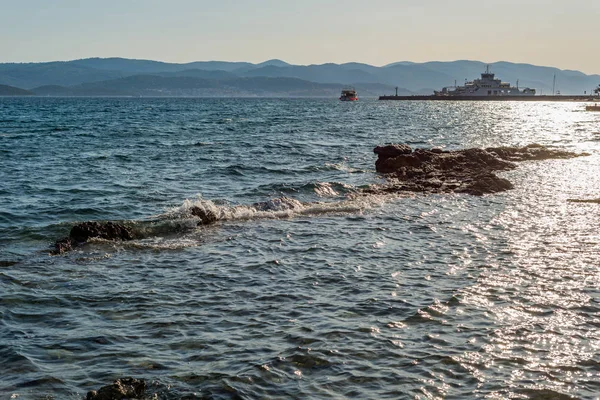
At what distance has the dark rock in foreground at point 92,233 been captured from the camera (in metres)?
16.8

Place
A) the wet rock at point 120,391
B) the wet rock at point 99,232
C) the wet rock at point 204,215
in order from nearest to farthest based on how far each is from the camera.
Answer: the wet rock at point 120,391, the wet rock at point 99,232, the wet rock at point 204,215

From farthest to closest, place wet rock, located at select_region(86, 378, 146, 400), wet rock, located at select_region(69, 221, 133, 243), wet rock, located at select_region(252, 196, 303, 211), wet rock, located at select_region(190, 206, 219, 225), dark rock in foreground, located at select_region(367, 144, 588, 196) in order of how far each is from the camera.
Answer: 1. dark rock in foreground, located at select_region(367, 144, 588, 196)
2. wet rock, located at select_region(252, 196, 303, 211)
3. wet rock, located at select_region(190, 206, 219, 225)
4. wet rock, located at select_region(69, 221, 133, 243)
5. wet rock, located at select_region(86, 378, 146, 400)

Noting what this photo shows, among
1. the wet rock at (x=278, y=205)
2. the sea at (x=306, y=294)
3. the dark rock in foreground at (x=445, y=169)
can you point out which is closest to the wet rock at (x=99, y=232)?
the sea at (x=306, y=294)

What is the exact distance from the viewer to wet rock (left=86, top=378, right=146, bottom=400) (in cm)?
799

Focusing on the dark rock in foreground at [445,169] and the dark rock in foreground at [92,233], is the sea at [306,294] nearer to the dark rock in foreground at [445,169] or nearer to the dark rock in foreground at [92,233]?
the dark rock in foreground at [92,233]

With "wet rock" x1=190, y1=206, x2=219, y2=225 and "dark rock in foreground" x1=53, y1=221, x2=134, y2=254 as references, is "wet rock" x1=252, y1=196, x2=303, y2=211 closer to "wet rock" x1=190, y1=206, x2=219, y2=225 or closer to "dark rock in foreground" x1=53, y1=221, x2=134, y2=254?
"wet rock" x1=190, y1=206, x2=219, y2=225

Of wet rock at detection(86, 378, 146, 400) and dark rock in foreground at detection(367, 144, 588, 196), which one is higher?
dark rock in foreground at detection(367, 144, 588, 196)

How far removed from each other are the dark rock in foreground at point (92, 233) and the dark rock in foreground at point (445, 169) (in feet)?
38.9

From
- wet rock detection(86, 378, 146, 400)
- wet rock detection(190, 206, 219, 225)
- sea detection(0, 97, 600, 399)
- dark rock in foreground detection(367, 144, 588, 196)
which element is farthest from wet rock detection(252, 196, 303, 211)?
wet rock detection(86, 378, 146, 400)

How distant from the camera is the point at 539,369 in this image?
9008 millimetres

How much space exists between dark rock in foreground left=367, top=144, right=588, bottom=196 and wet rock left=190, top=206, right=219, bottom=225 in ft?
27.1

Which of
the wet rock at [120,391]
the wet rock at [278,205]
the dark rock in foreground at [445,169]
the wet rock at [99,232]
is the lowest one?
the wet rock at [120,391]

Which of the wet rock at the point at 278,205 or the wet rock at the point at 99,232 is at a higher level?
the wet rock at the point at 278,205

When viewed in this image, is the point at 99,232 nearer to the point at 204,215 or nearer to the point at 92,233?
the point at 92,233
